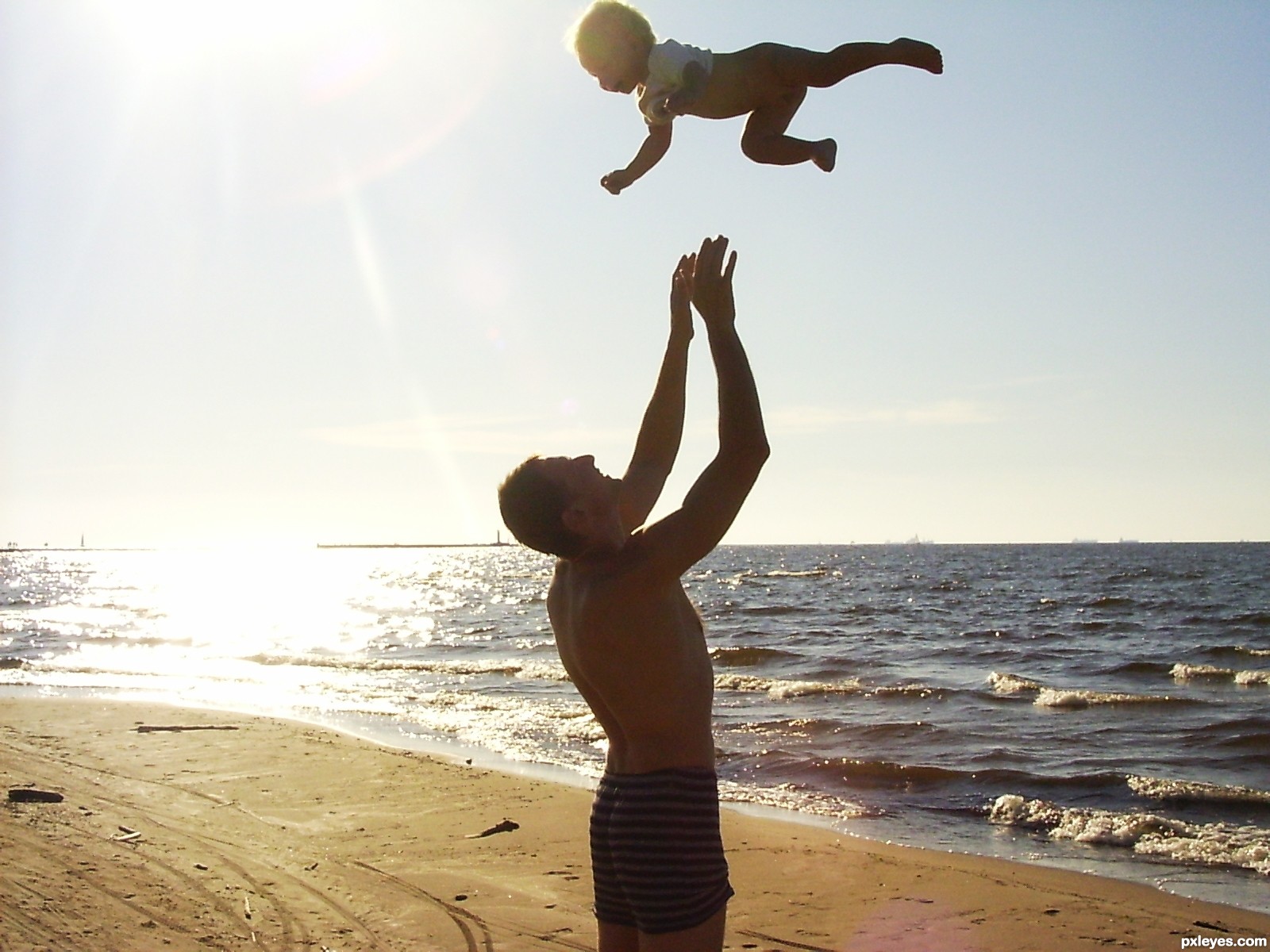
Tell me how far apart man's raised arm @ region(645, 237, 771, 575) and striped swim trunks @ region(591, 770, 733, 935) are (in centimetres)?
54

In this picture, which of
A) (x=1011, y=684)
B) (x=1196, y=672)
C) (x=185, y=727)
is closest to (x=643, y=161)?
(x=185, y=727)

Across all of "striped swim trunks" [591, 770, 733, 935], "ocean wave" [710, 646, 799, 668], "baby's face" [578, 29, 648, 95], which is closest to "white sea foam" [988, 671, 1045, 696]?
"ocean wave" [710, 646, 799, 668]

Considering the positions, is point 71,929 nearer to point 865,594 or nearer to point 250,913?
point 250,913

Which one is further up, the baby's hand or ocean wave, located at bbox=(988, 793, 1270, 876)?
the baby's hand


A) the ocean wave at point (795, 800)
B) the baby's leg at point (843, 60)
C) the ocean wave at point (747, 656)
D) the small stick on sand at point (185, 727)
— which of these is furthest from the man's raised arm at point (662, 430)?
the ocean wave at point (747, 656)

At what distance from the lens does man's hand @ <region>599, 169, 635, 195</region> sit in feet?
10.5

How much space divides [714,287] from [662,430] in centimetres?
58

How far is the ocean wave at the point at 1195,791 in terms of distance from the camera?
35.3 feet

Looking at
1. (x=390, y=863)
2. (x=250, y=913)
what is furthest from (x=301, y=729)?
(x=250, y=913)

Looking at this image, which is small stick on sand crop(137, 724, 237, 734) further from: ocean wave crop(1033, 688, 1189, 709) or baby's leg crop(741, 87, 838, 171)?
baby's leg crop(741, 87, 838, 171)

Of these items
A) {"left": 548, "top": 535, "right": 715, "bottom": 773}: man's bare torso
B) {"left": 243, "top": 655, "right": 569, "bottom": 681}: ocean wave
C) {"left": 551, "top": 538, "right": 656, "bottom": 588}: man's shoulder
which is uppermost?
A: {"left": 551, "top": 538, "right": 656, "bottom": 588}: man's shoulder

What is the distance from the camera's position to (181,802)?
9.70m

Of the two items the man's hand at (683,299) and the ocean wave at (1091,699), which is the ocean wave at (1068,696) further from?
the man's hand at (683,299)

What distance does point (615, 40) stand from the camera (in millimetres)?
2898
